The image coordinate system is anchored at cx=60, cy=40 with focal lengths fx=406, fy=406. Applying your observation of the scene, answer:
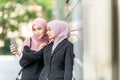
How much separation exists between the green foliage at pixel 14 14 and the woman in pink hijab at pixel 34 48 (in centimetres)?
1272

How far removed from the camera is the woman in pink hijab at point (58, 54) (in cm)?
342

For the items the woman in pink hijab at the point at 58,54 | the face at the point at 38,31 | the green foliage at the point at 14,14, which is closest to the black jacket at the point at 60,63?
the woman in pink hijab at the point at 58,54

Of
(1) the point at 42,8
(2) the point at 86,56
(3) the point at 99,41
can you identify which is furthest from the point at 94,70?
(1) the point at 42,8

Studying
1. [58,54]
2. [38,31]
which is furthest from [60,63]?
[38,31]

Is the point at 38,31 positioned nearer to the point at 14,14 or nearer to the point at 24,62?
the point at 24,62

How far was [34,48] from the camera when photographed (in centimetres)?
410

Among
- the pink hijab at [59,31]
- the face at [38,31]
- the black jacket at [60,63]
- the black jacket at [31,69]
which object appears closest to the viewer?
the black jacket at [60,63]

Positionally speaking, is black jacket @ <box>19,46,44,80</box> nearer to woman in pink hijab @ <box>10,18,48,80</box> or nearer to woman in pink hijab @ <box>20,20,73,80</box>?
woman in pink hijab @ <box>10,18,48,80</box>

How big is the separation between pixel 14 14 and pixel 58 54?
46.3 feet

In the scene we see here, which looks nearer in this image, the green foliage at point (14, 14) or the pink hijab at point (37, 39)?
the pink hijab at point (37, 39)

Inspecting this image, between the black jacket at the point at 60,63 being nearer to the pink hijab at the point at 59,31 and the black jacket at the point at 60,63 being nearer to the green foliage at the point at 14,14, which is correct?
the pink hijab at the point at 59,31

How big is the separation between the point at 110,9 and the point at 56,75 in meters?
0.91

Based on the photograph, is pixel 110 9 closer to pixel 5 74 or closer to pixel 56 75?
pixel 56 75

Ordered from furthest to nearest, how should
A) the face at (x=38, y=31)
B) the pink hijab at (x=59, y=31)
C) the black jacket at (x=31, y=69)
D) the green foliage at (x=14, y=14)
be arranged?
the green foliage at (x=14, y=14), the black jacket at (x=31, y=69), the face at (x=38, y=31), the pink hijab at (x=59, y=31)
